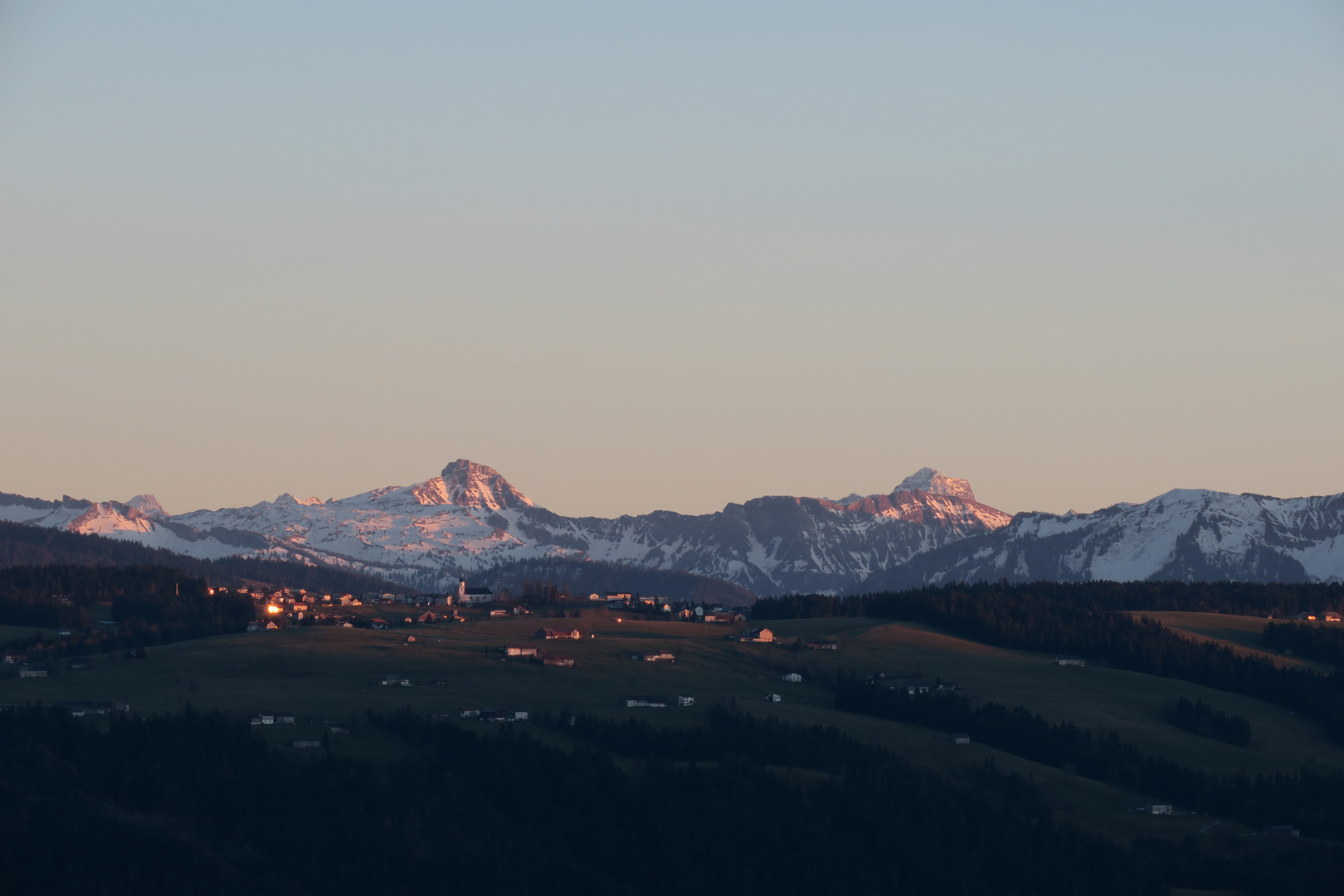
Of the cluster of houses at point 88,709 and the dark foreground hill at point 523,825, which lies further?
the cluster of houses at point 88,709

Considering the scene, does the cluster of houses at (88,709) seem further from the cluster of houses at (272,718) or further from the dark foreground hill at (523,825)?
the cluster of houses at (272,718)

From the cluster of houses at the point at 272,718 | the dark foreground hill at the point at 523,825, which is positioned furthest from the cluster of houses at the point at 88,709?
the cluster of houses at the point at 272,718

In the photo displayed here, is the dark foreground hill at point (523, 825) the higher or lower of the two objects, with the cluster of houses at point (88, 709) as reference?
lower

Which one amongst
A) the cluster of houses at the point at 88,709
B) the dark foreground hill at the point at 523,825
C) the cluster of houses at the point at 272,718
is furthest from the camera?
the cluster of houses at the point at 88,709

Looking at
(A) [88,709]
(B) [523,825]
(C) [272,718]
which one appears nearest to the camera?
(B) [523,825]

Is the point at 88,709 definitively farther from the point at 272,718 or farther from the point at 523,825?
the point at 523,825

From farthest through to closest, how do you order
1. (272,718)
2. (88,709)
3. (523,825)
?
(88,709), (272,718), (523,825)

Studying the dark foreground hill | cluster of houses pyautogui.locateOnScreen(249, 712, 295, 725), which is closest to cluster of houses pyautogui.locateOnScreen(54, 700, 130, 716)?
the dark foreground hill

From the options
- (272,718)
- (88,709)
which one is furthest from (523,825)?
(88,709)

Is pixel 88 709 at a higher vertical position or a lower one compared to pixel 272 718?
higher

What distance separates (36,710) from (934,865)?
3576 inches

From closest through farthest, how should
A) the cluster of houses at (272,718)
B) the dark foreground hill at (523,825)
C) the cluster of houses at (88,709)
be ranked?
the dark foreground hill at (523,825) < the cluster of houses at (272,718) < the cluster of houses at (88,709)

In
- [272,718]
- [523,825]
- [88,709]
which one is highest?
[88,709]

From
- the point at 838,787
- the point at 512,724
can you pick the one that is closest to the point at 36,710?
the point at 512,724
